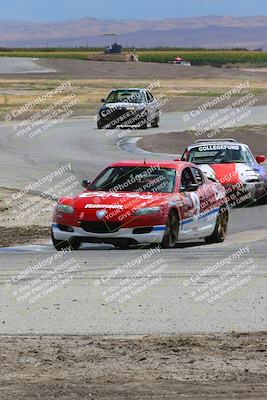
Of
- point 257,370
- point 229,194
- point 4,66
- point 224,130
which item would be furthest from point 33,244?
point 4,66

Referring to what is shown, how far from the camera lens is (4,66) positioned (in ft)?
339

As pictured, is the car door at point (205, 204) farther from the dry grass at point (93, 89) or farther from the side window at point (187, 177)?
the dry grass at point (93, 89)

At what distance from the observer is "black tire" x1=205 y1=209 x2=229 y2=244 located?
57.4ft

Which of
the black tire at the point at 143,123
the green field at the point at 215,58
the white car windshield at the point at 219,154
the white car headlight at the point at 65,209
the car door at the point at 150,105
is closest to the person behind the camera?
the white car headlight at the point at 65,209

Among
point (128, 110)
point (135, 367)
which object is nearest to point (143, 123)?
point (128, 110)

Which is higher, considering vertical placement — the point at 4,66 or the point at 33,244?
the point at 33,244

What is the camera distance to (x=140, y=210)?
1573 centimetres

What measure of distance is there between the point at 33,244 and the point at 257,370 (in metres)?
9.75

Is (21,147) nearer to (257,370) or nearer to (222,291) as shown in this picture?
(222,291)

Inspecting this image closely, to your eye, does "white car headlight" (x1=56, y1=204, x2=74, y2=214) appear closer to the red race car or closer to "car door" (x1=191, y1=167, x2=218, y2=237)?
the red race car

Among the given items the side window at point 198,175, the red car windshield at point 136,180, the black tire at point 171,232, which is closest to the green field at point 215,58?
the side window at point 198,175

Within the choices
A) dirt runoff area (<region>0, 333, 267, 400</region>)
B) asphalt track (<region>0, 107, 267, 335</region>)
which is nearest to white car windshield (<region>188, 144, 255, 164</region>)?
asphalt track (<region>0, 107, 267, 335</region>)

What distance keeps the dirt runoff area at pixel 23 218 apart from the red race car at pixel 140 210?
1729 millimetres

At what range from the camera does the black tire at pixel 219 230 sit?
1750 cm
